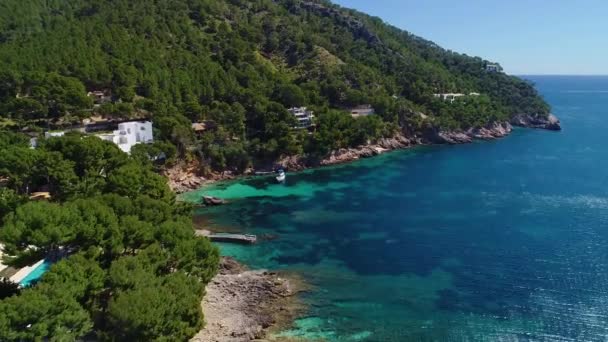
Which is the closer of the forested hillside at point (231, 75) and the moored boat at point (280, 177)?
the moored boat at point (280, 177)

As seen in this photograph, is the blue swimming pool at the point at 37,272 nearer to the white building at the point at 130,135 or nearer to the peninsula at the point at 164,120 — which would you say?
the peninsula at the point at 164,120

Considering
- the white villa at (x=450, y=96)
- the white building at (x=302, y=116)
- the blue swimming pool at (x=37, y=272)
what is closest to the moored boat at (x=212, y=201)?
the blue swimming pool at (x=37, y=272)

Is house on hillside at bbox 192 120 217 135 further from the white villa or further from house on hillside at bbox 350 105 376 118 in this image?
the white villa

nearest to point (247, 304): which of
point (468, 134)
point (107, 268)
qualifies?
point (107, 268)

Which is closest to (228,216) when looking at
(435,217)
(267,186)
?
(267,186)

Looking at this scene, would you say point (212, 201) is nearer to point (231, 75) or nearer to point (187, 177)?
point (187, 177)

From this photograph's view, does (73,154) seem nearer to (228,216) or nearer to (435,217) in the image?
(228,216)
